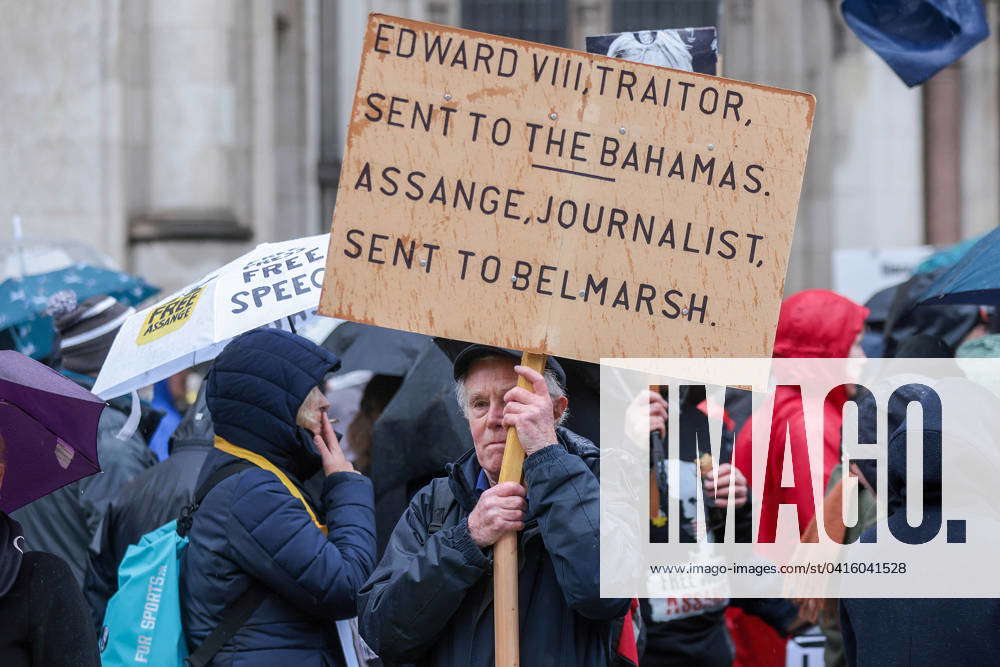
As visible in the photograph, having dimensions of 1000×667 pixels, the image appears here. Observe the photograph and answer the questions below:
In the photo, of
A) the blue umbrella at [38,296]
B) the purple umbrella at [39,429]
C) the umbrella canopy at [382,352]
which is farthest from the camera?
the blue umbrella at [38,296]

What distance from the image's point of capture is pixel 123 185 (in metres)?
12.4

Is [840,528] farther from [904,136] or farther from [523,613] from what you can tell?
[904,136]

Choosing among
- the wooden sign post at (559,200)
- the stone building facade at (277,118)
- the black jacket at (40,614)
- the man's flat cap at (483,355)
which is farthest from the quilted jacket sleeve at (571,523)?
the stone building facade at (277,118)

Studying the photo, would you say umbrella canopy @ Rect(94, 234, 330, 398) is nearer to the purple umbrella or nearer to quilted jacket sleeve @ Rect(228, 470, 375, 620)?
quilted jacket sleeve @ Rect(228, 470, 375, 620)

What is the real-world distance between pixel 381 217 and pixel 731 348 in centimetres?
84

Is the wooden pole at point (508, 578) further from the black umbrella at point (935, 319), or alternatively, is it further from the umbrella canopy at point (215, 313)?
the black umbrella at point (935, 319)

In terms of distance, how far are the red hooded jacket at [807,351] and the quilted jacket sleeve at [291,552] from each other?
64.3 inches

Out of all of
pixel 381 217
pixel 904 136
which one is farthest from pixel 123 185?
pixel 381 217

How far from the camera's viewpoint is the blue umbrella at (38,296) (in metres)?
6.68

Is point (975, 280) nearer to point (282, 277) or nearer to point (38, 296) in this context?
point (282, 277)

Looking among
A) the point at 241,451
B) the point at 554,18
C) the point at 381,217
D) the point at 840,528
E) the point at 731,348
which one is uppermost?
the point at 554,18

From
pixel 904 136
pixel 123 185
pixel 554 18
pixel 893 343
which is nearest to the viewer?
pixel 893 343

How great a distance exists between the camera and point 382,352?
593 cm

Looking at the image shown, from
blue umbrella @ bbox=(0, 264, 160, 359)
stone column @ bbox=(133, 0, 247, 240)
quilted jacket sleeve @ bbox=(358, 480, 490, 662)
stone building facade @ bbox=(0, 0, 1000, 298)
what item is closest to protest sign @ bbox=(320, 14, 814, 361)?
quilted jacket sleeve @ bbox=(358, 480, 490, 662)
